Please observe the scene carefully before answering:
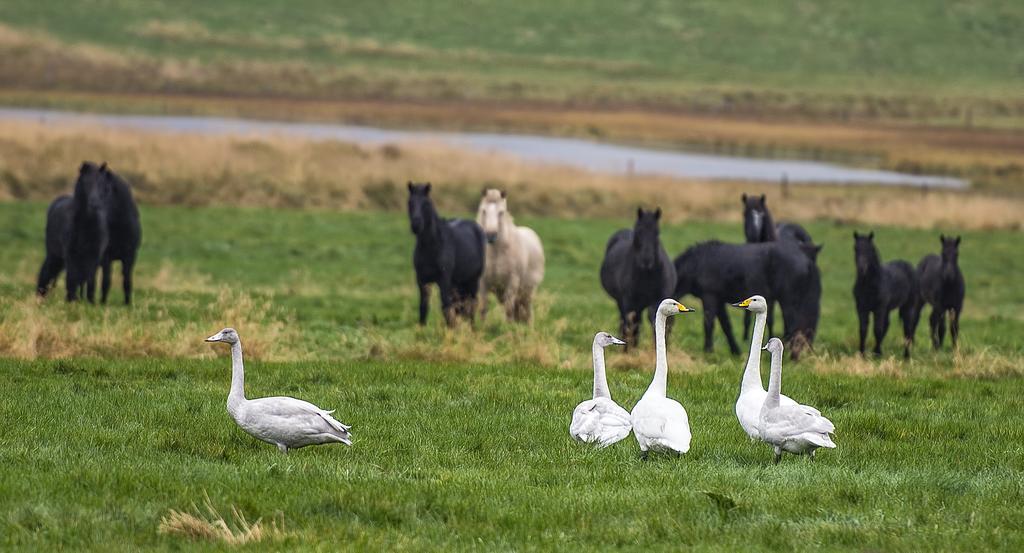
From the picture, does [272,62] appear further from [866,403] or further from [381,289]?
[866,403]

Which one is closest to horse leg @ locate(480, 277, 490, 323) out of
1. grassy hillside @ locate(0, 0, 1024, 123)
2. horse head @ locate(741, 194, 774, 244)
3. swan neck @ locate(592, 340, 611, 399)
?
horse head @ locate(741, 194, 774, 244)

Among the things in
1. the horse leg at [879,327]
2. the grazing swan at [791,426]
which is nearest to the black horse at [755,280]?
the horse leg at [879,327]

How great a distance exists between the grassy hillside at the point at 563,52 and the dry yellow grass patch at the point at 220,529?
79032 mm

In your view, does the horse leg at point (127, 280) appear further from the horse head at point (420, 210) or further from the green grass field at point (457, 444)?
the horse head at point (420, 210)

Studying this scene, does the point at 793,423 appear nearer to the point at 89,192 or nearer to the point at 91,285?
the point at 89,192

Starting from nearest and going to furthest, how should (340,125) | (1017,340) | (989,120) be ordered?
1. (1017,340)
2. (340,125)
3. (989,120)

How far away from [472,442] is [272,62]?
96.0m

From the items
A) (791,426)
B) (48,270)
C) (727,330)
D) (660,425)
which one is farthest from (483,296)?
(791,426)

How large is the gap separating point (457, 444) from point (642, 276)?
7.96 m

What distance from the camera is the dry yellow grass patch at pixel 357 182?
38.6m

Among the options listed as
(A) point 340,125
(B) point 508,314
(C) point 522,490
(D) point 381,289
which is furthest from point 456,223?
(A) point 340,125

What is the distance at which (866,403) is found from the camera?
1347 centimetres

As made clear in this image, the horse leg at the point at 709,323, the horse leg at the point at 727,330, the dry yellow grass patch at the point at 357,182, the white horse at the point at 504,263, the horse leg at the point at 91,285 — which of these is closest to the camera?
the horse leg at the point at 709,323

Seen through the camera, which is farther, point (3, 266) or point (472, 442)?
point (3, 266)
